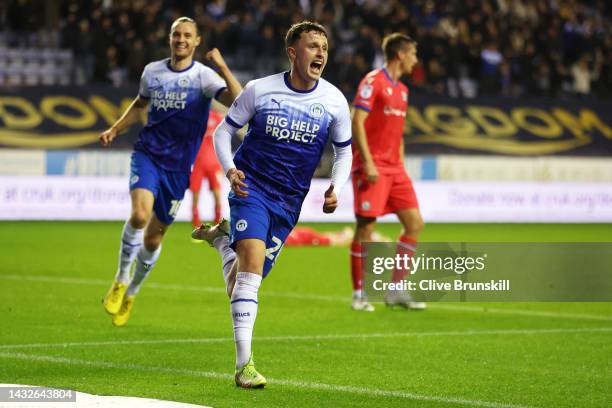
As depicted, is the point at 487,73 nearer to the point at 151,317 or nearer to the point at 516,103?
the point at 516,103

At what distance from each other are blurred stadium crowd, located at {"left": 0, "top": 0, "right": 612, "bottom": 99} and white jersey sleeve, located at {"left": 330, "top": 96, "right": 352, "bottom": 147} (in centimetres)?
1771

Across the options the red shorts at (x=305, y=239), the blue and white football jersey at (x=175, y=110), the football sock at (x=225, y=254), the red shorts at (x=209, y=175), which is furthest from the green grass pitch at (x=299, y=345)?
the red shorts at (x=209, y=175)

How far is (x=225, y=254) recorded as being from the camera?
7.82 metres

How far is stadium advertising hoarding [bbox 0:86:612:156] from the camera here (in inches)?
960

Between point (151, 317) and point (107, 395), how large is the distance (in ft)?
12.3

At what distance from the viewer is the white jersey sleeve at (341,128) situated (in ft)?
23.5

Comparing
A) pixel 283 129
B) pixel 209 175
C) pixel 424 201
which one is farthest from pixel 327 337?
pixel 424 201

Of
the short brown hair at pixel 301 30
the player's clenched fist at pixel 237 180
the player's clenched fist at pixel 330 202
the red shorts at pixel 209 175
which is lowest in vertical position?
the red shorts at pixel 209 175

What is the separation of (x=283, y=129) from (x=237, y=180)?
1.53ft

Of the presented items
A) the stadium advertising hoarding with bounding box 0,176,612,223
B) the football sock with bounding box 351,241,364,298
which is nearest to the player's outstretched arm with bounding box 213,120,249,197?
the football sock with bounding box 351,241,364,298

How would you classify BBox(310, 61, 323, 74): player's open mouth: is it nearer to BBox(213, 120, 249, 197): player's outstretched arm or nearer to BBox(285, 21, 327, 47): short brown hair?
BBox(285, 21, 327, 47): short brown hair

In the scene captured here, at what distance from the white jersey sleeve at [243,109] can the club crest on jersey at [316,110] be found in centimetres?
35

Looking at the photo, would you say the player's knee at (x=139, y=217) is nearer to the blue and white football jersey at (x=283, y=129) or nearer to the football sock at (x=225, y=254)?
the football sock at (x=225, y=254)

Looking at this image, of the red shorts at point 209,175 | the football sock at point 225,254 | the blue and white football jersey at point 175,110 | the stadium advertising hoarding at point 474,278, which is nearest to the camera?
the football sock at point 225,254
